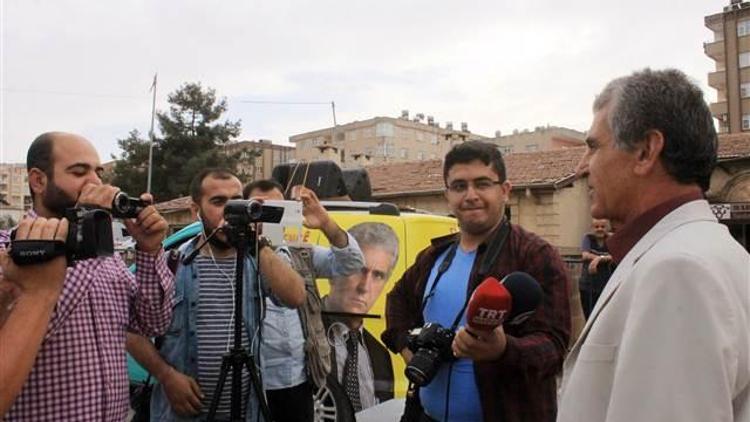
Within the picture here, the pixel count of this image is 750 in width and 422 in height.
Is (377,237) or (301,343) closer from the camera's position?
(301,343)

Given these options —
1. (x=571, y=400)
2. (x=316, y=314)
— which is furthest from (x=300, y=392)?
(x=571, y=400)

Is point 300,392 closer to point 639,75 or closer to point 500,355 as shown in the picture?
point 500,355

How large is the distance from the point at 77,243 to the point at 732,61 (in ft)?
173

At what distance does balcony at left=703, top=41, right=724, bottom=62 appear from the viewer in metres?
46.7

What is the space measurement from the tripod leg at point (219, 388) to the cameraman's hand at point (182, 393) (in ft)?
0.35

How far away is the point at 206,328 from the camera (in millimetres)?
2949

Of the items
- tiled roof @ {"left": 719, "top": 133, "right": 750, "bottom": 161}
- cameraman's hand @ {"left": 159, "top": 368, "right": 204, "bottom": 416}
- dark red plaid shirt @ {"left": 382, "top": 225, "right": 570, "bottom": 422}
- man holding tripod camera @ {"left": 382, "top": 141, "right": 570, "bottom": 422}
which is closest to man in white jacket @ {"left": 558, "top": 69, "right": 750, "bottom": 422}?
man holding tripod camera @ {"left": 382, "top": 141, "right": 570, "bottom": 422}

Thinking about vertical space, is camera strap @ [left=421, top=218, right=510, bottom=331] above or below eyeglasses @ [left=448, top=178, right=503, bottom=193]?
below

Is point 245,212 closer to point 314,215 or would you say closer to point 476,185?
point 314,215

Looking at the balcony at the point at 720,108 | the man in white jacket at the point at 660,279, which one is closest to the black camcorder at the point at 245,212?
the man in white jacket at the point at 660,279

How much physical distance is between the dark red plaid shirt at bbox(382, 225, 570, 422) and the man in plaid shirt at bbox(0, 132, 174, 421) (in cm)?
129

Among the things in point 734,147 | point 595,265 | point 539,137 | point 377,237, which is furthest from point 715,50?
point 377,237

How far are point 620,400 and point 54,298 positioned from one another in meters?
1.32

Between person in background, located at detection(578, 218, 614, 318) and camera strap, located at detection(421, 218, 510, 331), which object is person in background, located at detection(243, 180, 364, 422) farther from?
person in background, located at detection(578, 218, 614, 318)
